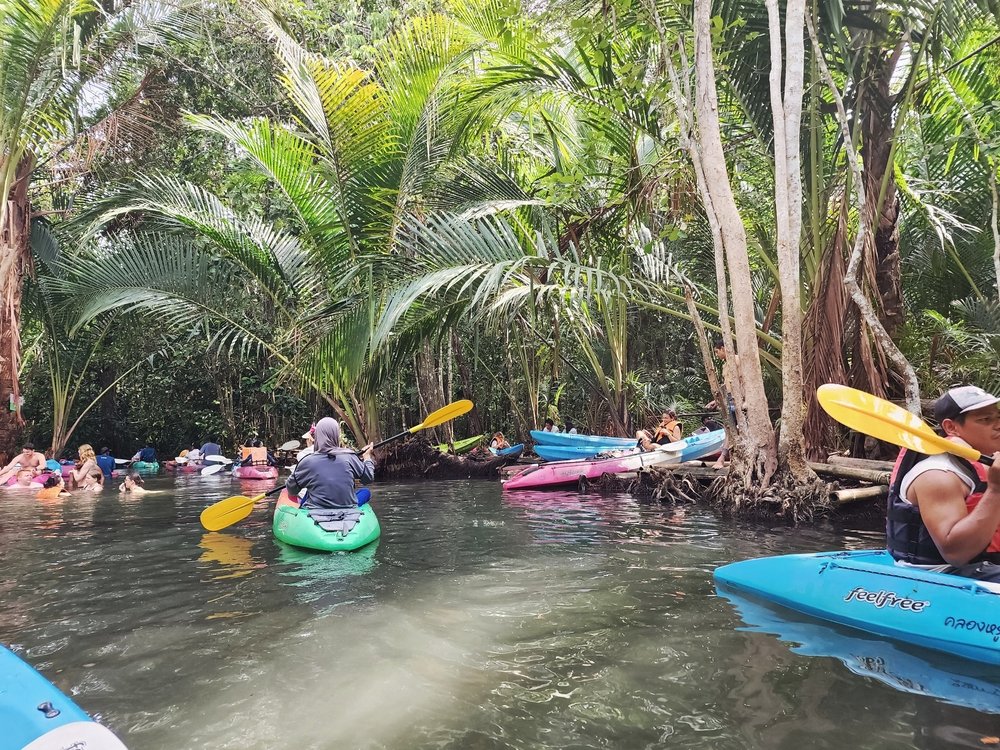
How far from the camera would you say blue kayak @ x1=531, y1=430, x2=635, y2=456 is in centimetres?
1240

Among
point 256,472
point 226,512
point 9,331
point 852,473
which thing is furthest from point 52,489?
point 852,473

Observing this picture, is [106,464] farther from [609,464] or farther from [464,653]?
[464,653]

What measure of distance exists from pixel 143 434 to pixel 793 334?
19.2 meters

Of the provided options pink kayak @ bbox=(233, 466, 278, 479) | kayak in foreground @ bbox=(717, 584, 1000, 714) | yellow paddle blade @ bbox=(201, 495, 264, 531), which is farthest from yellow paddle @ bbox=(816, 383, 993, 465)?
pink kayak @ bbox=(233, 466, 278, 479)

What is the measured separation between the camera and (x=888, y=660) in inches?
139

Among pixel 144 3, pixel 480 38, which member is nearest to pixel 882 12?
pixel 480 38

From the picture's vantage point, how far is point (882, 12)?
8023 mm

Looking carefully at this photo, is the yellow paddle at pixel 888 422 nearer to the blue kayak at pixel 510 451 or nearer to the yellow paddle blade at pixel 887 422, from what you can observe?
the yellow paddle blade at pixel 887 422

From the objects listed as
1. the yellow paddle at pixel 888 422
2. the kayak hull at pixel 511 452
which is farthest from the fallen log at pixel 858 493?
the kayak hull at pixel 511 452

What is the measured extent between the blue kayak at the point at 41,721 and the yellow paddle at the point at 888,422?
137 inches

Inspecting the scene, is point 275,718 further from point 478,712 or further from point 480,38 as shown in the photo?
point 480,38

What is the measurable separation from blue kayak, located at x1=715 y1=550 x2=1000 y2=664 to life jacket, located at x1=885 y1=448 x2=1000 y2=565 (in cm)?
9

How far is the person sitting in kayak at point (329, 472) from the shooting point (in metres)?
6.86

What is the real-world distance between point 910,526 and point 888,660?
2.29 ft
